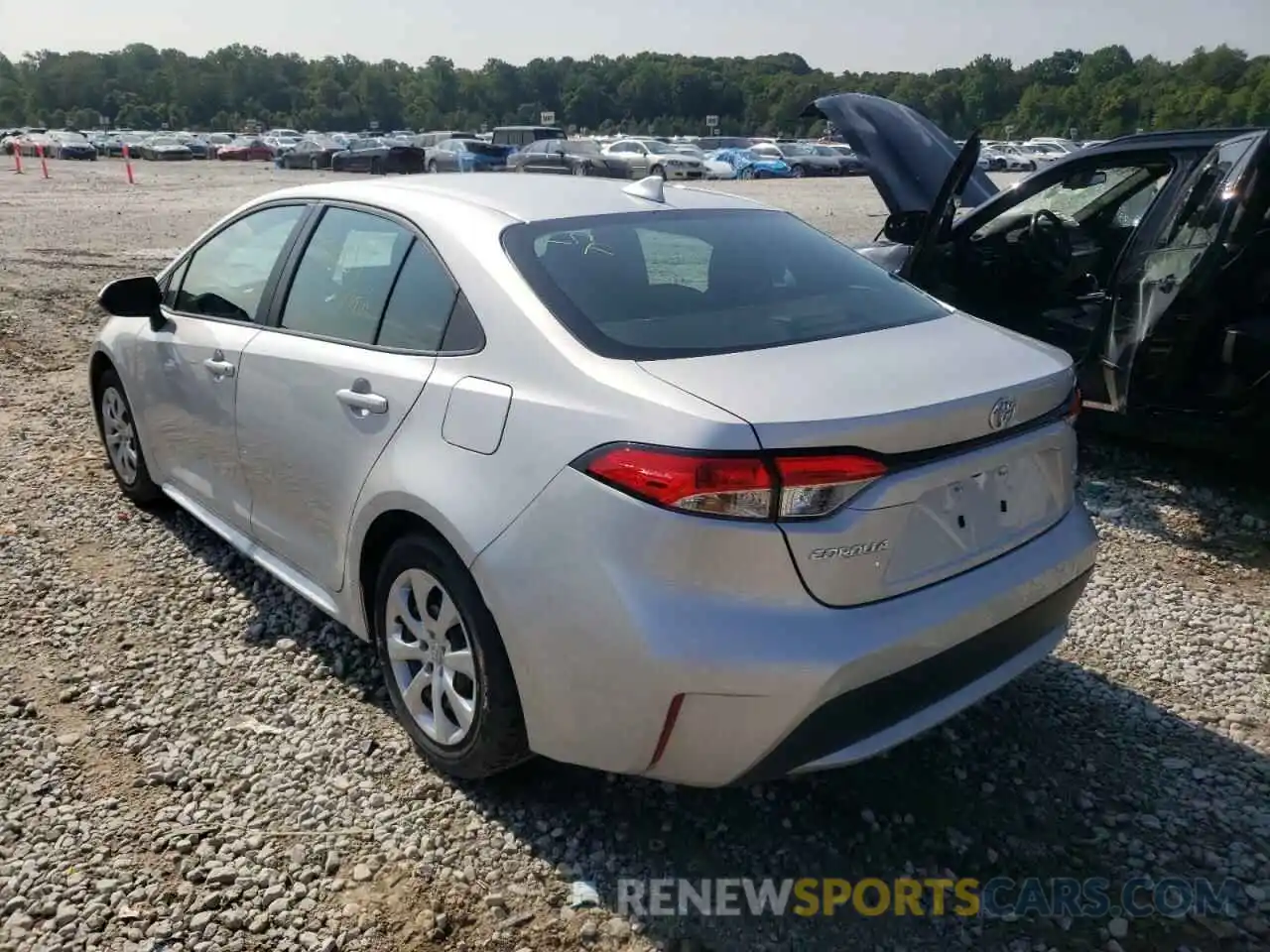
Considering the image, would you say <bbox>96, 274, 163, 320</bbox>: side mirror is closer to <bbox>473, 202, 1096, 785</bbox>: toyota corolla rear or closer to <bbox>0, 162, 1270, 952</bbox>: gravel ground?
<bbox>0, 162, 1270, 952</bbox>: gravel ground

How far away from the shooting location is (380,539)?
2908 millimetres

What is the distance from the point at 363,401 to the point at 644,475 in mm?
1081

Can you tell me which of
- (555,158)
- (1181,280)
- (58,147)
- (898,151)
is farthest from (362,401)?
(58,147)

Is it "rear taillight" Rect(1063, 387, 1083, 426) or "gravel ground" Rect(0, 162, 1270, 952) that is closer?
"gravel ground" Rect(0, 162, 1270, 952)

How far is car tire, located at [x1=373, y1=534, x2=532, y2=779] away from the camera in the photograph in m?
2.52

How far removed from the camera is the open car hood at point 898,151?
6773mm

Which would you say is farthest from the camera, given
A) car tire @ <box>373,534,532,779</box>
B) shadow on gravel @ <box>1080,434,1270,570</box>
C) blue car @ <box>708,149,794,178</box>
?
blue car @ <box>708,149,794,178</box>

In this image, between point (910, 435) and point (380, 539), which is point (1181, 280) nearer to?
point (910, 435)

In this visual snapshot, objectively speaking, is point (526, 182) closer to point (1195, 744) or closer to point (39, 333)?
point (1195, 744)

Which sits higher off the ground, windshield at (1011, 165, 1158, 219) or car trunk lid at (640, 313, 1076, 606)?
windshield at (1011, 165, 1158, 219)

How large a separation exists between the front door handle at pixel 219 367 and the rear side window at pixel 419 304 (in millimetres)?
852

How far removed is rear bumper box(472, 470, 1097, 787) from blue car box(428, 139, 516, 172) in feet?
108

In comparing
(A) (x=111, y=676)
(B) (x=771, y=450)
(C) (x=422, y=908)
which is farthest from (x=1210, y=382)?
(A) (x=111, y=676)

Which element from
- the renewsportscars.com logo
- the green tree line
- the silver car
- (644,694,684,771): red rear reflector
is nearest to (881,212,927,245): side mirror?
the silver car
